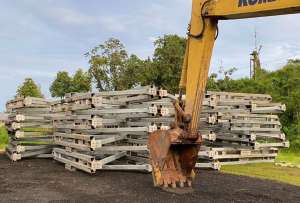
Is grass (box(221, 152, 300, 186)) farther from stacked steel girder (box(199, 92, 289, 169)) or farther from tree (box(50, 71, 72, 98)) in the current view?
tree (box(50, 71, 72, 98))

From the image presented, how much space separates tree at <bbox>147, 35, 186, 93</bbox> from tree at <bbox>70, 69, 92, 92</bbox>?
12243 mm

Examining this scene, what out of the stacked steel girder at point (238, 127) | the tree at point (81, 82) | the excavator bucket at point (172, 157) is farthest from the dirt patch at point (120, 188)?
the tree at point (81, 82)

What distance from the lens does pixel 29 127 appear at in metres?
15.6

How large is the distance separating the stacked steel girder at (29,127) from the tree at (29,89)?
132 feet

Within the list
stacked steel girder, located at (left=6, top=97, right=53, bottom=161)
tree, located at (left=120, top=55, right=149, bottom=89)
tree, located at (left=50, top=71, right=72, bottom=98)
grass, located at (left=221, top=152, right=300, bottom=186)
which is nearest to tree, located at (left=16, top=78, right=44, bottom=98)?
tree, located at (left=50, top=71, right=72, bottom=98)

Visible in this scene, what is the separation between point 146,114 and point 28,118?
5822 mm

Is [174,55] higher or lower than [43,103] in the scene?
higher

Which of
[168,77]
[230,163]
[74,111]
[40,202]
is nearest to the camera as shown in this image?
[40,202]

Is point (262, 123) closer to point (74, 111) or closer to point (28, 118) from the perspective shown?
point (74, 111)

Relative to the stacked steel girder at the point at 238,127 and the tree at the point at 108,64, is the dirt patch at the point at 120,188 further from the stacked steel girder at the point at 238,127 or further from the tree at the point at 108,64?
the tree at the point at 108,64

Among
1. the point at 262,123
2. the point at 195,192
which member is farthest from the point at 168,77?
the point at 195,192

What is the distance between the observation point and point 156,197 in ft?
26.3

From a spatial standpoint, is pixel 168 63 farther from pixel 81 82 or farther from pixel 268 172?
pixel 268 172

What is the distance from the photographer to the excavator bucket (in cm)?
841
